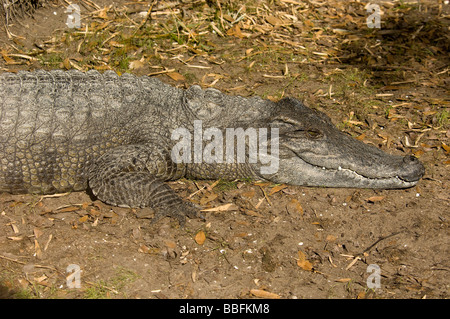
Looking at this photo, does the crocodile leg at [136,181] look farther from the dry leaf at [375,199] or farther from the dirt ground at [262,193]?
the dry leaf at [375,199]

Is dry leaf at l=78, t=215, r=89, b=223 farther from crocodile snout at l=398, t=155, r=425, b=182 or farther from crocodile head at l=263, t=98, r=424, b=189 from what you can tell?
crocodile snout at l=398, t=155, r=425, b=182

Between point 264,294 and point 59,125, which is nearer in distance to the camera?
point 264,294

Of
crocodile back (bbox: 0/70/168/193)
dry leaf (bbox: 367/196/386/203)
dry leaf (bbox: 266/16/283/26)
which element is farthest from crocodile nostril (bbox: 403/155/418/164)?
dry leaf (bbox: 266/16/283/26)

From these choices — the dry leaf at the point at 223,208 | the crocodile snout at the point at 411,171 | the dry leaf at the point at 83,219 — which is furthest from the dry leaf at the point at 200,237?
the crocodile snout at the point at 411,171

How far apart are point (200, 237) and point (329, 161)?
4.80ft

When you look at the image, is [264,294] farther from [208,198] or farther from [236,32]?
[236,32]

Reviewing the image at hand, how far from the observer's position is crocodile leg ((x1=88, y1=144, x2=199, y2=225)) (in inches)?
164

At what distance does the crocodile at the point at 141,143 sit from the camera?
424 centimetres

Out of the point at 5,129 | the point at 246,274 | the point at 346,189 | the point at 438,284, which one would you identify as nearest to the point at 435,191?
the point at 346,189

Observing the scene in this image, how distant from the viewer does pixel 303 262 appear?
3666 millimetres

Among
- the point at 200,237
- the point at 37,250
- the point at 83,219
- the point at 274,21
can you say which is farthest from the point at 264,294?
the point at 274,21

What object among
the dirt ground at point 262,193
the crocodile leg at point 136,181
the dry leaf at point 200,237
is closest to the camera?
the dirt ground at point 262,193

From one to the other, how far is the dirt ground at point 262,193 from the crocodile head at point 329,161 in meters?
0.12
